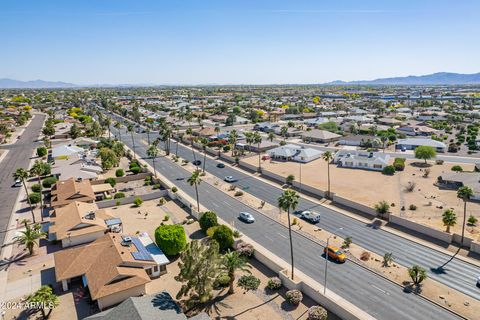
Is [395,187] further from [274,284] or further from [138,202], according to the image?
[138,202]

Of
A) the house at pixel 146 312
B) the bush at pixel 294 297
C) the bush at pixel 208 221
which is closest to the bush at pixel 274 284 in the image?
the bush at pixel 294 297

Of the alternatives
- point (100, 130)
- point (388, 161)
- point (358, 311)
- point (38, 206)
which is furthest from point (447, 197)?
point (100, 130)

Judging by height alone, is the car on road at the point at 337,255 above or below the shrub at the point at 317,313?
below

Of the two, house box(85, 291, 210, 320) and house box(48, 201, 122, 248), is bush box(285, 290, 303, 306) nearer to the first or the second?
house box(85, 291, 210, 320)

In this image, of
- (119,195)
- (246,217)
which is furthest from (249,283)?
(119,195)

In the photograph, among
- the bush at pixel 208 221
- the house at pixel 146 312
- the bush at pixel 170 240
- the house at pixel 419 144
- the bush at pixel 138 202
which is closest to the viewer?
the house at pixel 146 312

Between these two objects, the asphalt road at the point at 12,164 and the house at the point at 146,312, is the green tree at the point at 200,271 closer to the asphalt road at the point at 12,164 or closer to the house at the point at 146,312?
the house at the point at 146,312

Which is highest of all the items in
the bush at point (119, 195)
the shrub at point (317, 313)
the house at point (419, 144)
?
the house at point (419, 144)
